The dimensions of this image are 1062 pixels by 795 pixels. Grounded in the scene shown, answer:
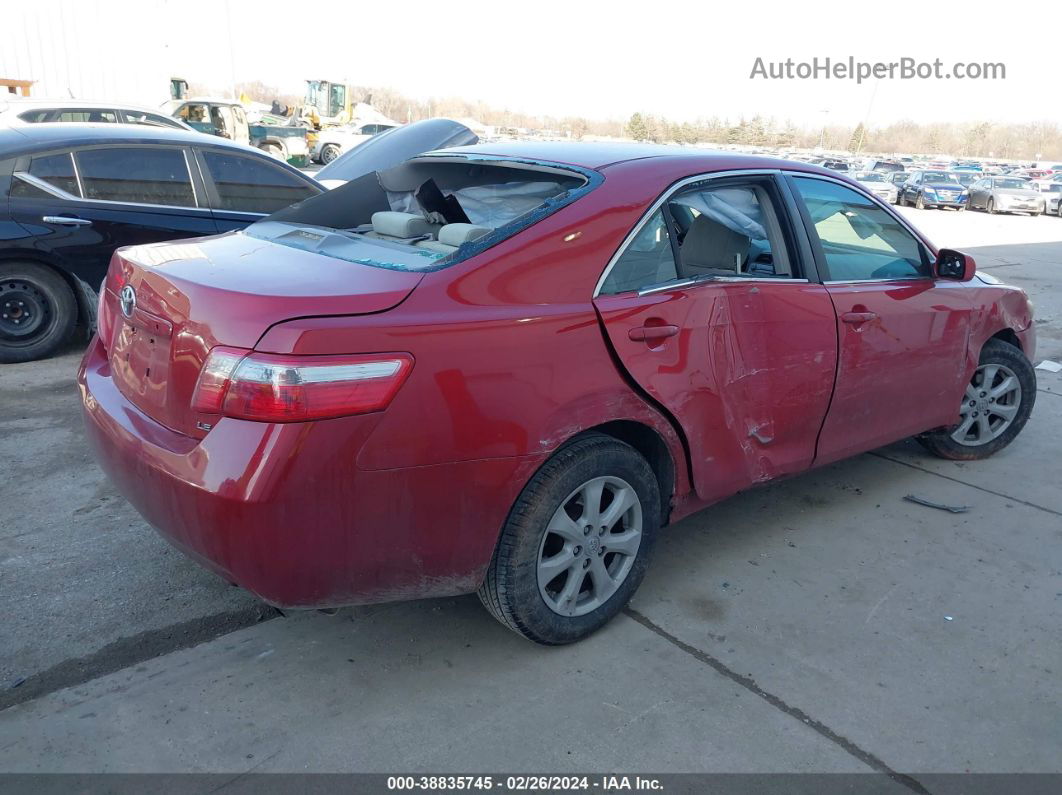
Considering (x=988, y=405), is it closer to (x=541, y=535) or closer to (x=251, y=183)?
(x=541, y=535)

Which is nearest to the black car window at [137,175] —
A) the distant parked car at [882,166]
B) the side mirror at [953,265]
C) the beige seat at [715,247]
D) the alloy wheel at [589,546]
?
the beige seat at [715,247]

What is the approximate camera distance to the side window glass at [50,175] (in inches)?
225

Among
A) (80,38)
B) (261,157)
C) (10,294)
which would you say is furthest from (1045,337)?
(80,38)

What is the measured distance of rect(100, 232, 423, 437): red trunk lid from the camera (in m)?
2.38

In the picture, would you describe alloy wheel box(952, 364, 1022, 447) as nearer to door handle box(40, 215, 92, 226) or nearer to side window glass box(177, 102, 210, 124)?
door handle box(40, 215, 92, 226)

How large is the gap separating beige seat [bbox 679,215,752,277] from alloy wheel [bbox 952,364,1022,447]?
1.87m

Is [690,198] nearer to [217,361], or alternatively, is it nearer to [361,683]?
[217,361]

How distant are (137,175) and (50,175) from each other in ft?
1.76

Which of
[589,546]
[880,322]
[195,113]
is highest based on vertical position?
[195,113]

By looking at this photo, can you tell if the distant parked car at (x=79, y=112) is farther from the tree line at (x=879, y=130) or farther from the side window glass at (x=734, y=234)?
the tree line at (x=879, y=130)

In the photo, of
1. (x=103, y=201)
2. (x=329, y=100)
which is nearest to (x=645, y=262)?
(x=103, y=201)

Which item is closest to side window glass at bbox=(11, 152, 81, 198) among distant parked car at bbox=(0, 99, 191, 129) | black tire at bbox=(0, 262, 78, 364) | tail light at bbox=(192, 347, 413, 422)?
black tire at bbox=(0, 262, 78, 364)

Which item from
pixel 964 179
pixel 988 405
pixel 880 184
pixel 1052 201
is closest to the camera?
pixel 988 405

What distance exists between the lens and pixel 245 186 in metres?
6.59
